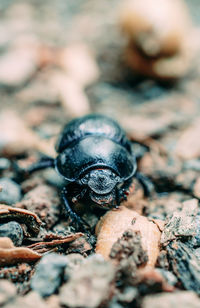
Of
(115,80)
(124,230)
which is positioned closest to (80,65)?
(115,80)

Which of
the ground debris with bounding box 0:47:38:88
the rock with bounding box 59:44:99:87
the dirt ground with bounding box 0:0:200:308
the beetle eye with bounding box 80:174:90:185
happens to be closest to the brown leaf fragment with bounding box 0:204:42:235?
the dirt ground with bounding box 0:0:200:308

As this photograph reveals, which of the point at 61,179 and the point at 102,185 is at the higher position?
the point at 61,179

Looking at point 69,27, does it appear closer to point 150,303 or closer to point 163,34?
point 163,34

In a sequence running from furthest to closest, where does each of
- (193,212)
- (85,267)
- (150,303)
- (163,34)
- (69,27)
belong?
1. (69,27)
2. (163,34)
3. (193,212)
4. (85,267)
5. (150,303)

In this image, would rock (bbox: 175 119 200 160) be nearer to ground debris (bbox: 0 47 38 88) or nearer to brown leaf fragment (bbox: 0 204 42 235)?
brown leaf fragment (bbox: 0 204 42 235)

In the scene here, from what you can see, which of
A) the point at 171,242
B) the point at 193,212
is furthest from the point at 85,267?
the point at 193,212

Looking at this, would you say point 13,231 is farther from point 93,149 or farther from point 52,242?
point 93,149

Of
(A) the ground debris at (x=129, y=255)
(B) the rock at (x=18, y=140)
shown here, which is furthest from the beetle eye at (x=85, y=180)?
(B) the rock at (x=18, y=140)
